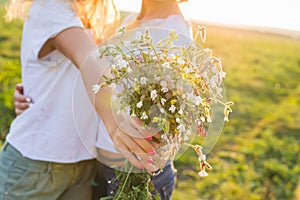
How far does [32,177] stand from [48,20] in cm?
55

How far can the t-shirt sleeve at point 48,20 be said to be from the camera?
164cm

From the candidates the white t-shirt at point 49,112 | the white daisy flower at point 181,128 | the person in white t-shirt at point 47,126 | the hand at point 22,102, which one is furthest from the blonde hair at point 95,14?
the white daisy flower at point 181,128

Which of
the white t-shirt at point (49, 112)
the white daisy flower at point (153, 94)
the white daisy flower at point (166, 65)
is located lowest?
the white t-shirt at point (49, 112)

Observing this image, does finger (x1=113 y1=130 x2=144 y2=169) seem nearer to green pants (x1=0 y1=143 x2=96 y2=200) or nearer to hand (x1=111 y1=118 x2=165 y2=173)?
hand (x1=111 y1=118 x2=165 y2=173)

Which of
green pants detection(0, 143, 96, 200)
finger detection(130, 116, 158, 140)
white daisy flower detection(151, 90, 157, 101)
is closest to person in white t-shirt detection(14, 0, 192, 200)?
green pants detection(0, 143, 96, 200)

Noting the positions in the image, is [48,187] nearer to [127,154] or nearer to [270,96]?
[127,154]

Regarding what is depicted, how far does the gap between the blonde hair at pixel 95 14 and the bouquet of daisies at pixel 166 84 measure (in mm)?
617

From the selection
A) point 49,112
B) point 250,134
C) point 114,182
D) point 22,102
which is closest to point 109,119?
point 114,182

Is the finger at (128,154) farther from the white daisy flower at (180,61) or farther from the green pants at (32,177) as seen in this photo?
the green pants at (32,177)

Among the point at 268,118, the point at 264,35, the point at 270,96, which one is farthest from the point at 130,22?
the point at 264,35

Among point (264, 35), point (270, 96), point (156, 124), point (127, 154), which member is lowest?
point (264, 35)

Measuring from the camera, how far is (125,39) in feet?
4.51

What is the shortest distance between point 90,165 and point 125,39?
67cm

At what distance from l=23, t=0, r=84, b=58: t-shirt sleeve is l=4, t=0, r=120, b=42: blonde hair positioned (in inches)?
6.9
